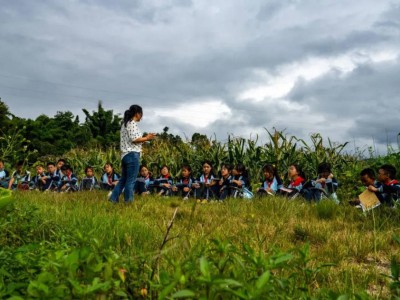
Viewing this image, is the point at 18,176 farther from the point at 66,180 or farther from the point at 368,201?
the point at 66,180

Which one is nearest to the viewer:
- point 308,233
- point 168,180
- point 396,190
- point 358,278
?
point 358,278

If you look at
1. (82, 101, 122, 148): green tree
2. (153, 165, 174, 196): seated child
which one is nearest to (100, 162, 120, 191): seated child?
(153, 165, 174, 196): seated child

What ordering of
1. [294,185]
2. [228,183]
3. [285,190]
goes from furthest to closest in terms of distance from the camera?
1. [228,183]
2. [294,185]
3. [285,190]

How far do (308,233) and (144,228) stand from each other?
1.64 metres

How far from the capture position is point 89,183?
14203 mm

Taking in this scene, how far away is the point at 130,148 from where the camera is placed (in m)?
7.16

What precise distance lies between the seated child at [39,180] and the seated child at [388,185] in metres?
10.6

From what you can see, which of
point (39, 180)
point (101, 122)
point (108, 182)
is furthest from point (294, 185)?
point (101, 122)

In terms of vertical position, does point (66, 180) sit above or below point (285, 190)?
above

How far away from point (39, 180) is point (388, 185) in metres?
11.5

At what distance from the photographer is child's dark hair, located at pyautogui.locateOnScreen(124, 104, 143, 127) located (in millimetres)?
7273

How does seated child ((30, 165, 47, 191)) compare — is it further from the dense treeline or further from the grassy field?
the dense treeline

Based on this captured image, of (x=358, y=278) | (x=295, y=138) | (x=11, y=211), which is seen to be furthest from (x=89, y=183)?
(x=358, y=278)

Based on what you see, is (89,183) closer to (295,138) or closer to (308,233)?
(295,138)
